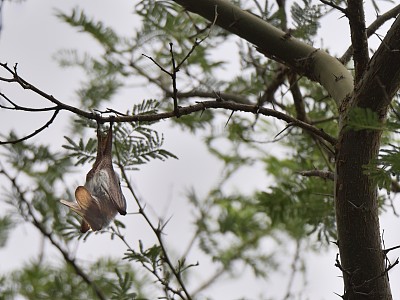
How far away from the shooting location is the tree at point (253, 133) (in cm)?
101

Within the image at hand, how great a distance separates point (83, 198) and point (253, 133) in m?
1.03

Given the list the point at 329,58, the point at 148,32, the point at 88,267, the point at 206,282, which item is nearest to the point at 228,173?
the point at 206,282

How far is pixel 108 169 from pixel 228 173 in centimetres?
152

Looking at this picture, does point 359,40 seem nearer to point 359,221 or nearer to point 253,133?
point 359,221

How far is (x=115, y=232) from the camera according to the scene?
1.44 metres

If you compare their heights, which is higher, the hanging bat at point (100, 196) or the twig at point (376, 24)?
the twig at point (376, 24)

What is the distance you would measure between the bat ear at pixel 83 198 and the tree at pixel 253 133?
0.40ft

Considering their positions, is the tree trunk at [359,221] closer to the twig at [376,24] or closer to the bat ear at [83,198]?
the twig at [376,24]

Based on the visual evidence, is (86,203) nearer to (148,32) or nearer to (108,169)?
(108,169)

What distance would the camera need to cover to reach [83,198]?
3.45ft

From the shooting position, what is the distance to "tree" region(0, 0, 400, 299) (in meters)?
1.01

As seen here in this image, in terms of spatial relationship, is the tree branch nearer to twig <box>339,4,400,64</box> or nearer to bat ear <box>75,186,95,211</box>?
twig <box>339,4,400,64</box>

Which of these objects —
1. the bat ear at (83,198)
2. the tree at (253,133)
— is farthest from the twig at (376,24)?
the bat ear at (83,198)

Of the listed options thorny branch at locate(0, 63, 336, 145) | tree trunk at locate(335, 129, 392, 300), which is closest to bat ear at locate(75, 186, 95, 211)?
thorny branch at locate(0, 63, 336, 145)
